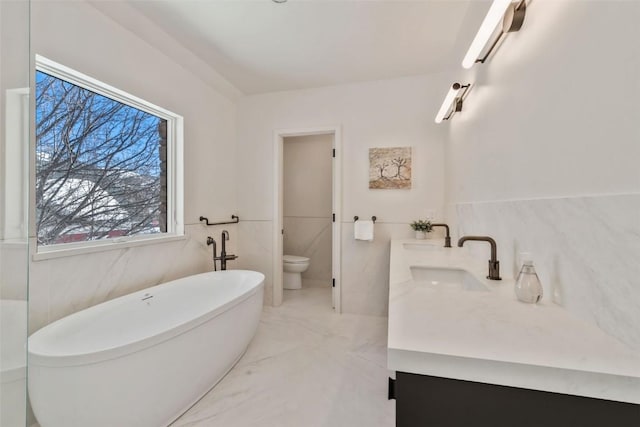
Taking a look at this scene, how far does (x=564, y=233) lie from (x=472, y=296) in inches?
12.5

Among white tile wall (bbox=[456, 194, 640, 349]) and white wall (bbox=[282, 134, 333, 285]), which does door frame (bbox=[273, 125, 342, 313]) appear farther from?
white tile wall (bbox=[456, 194, 640, 349])

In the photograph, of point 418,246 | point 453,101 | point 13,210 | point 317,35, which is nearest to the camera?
point 13,210

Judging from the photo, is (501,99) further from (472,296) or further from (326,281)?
(326,281)

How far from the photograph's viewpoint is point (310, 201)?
13.8 ft

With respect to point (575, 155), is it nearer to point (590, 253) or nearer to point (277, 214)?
point (590, 253)

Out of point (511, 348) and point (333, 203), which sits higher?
point (333, 203)

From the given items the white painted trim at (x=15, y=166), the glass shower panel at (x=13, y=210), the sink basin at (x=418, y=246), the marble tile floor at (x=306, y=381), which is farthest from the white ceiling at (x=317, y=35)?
the marble tile floor at (x=306, y=381)

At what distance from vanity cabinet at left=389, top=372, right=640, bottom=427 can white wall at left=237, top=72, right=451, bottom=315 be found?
2.33 m

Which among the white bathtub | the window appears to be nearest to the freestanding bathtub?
the white bathtub

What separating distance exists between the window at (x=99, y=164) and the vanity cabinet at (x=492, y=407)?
1975 millimetres

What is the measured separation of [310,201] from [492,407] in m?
3.76

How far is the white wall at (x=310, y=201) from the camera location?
13.5ft

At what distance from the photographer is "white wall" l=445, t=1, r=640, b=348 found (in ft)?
1.91

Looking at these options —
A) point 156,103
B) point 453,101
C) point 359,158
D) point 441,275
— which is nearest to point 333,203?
point 359,158
